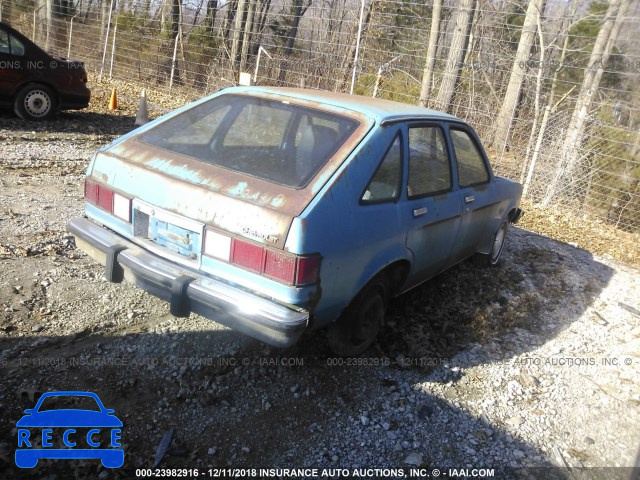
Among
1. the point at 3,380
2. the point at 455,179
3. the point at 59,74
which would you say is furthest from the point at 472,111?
the point at 3,380

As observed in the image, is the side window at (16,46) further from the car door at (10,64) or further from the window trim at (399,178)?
the window trim at (399,178)

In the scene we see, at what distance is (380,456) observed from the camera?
2.95m

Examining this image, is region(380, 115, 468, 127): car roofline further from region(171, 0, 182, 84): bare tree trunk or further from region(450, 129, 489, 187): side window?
region(171, 0, 182, 84): bare tree trunk

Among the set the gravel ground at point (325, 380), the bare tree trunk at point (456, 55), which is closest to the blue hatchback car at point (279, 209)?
the gravel ground at point (325, 380)

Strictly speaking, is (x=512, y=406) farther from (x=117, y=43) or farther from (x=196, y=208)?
(x=117, y=43)

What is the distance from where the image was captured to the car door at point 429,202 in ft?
12.0

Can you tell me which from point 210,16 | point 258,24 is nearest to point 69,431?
point 258,24

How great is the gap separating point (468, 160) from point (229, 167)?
7.41 ft

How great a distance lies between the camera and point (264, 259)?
9.36 feet

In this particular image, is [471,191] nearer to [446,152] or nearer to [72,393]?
[446,152]

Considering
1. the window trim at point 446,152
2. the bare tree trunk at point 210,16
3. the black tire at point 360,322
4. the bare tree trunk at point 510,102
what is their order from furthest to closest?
the bare tree trunk at point 210,16 → the bare tree trunk at point 510,102 → the window trim at point 446,152 → the black tire at point 360,322

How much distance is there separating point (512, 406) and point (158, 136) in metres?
2.97

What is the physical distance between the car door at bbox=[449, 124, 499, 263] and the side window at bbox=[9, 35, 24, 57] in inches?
316

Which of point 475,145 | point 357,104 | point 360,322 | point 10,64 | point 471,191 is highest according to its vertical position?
point 357,104
